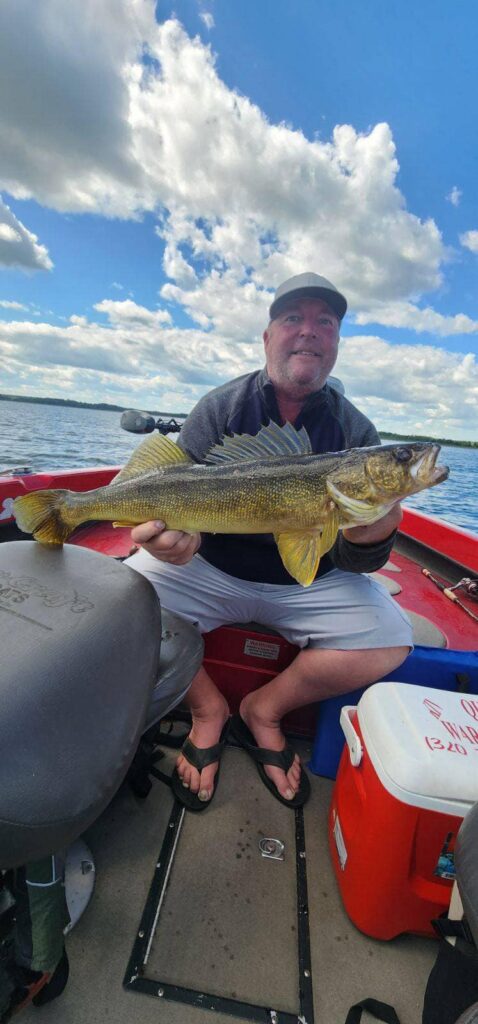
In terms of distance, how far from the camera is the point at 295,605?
2.91 m

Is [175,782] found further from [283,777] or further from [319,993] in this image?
[319,993]

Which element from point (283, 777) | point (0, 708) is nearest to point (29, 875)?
point (0, 708)

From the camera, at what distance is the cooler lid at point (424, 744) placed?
177 centimetres

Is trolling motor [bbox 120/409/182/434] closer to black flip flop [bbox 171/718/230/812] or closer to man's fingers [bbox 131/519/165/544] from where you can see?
man's fingers [bbox 131/519/165/544]

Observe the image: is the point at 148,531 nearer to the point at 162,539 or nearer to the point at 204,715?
the point at 162,539

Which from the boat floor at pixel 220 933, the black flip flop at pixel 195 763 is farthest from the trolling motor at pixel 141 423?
the boat floor at pixel 220 933

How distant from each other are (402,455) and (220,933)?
231 cm

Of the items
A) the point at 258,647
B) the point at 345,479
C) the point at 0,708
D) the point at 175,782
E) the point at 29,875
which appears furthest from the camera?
the point at 258,647

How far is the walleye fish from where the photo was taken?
7.67 ft

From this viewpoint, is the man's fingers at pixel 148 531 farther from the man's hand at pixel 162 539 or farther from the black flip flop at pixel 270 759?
the black flip flop at pixel 270 759

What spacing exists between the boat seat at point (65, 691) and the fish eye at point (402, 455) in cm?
138

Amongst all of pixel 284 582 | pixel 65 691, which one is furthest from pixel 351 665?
pixel 65 691

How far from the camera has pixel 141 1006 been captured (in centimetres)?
172

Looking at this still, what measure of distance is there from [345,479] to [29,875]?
2010mm
